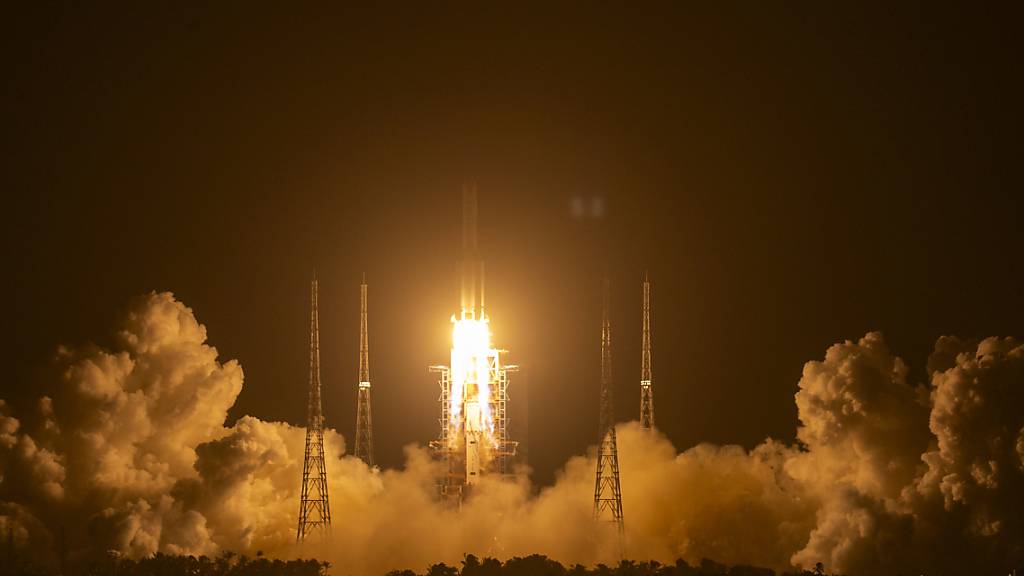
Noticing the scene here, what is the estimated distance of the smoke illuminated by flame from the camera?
5506 centimetres

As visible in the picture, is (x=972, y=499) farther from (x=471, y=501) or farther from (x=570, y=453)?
(x=570, y=453)

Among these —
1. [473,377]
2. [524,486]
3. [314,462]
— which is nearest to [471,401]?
[473,377]

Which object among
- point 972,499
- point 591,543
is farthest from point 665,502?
point 972,499

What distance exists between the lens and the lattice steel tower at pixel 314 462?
51.1 meters

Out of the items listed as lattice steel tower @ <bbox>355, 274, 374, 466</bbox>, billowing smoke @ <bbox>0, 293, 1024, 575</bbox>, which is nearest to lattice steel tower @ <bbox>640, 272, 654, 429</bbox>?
billowing smoke @ <bbox>0, 293, 1024, 575</bbox>

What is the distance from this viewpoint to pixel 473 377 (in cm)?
5512

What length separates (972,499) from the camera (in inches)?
1951

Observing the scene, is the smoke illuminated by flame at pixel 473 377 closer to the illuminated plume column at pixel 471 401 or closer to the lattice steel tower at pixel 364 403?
the illuminated plume column at pixel 471 401

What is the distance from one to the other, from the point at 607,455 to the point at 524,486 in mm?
4183

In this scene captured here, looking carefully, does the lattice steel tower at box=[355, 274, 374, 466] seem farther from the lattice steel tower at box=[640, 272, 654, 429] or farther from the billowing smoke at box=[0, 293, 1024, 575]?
Answer: the lattice steel tower at box=[640, 272, 654, 429]

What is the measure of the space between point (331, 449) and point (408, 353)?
32.3 ft

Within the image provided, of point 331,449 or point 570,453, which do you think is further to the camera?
point 570,453

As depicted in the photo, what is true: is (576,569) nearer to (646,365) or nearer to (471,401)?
(471,401)

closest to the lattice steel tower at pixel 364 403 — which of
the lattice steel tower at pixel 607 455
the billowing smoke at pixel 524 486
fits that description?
the billowing smoke at pixel 524 486
